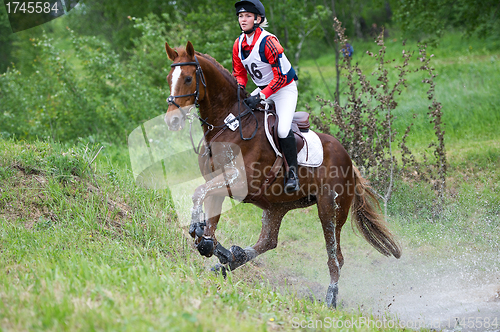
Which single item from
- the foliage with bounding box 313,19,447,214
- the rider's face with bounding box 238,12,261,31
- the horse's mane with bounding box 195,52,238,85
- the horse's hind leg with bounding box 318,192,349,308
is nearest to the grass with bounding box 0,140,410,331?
the horse's hind leg with bounding box 318,192,349,308

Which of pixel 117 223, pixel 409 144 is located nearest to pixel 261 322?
pixel 117 223

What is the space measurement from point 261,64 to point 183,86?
1080 millimetres

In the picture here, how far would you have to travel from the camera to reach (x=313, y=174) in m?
5.64

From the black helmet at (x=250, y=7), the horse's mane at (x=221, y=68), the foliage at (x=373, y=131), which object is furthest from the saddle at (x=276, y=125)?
the foliage at (x=373, y=131)

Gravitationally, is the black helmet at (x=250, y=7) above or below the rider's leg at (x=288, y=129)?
above

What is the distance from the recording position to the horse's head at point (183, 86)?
4.34 metres

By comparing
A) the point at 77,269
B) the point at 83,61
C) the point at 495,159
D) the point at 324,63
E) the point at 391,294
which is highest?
the point at 324,63

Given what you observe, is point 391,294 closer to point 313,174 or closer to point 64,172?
point 313,174

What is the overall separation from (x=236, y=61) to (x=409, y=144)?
7.65 m

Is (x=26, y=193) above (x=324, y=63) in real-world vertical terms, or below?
below

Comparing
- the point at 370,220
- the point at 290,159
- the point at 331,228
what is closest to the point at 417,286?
the point at 370,220

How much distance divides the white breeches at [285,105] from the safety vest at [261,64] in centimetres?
14

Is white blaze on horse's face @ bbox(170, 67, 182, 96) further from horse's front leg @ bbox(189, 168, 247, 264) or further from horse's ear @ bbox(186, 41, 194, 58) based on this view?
horse's front leg @ bbox(189, 168, 247, 264)

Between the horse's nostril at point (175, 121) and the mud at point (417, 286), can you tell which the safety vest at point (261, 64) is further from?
the mud at point (417, 286)
